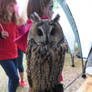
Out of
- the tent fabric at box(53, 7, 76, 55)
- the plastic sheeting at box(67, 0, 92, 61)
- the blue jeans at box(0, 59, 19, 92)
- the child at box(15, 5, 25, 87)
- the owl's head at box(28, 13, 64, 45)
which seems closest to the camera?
the owl's head at box(28, 13, 64, 45)

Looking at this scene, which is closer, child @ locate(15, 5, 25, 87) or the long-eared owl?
the long-eared owl

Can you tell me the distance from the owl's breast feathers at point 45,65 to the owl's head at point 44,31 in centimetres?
2

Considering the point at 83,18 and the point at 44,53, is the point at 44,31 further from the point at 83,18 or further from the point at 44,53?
the point at 83,18

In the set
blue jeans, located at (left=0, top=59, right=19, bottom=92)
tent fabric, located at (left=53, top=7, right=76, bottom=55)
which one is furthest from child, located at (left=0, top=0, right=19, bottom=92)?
tent fabric, located at (left=53, top=7, right=76, bottom=55)

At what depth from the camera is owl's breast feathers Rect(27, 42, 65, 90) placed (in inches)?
15.4

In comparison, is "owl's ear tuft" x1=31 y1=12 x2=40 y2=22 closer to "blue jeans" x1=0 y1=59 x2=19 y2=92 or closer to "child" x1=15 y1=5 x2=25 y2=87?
"child" x1=15 y1=5 x2=25 y2=87

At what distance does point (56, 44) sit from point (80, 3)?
1.40m

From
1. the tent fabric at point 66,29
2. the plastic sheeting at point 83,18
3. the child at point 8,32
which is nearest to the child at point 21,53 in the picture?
the child at point 8,32

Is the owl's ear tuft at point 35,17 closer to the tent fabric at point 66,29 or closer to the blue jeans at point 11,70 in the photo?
the blue jeans at point 11,70

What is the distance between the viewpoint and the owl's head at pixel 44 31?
376mm

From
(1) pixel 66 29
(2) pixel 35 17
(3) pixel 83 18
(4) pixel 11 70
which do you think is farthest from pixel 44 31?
(1) pixel 66 29

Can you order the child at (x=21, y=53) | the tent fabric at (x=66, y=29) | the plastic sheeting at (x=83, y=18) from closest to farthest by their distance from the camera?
the child at (x=21, y=53), the plastic sheeting at (x=83, y=18), the tent fabric at (x=66, y=29)

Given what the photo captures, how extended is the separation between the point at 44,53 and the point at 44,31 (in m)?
0.06

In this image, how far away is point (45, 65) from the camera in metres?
0.40
